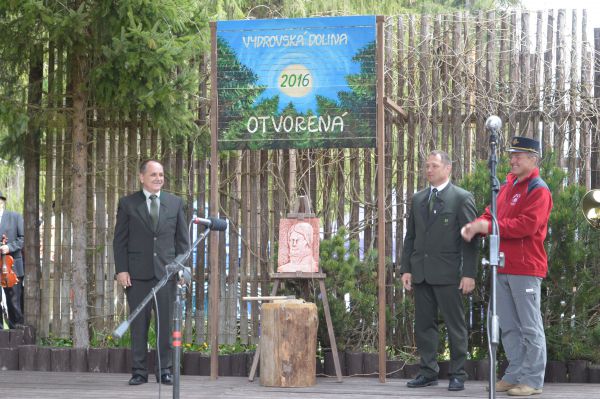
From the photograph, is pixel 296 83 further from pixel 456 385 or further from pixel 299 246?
pixel 456 385

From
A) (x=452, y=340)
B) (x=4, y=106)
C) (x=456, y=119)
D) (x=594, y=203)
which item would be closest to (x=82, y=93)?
(x=4, y=106)

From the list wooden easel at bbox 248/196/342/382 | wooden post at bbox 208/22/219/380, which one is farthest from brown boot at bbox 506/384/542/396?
wooden post at bbox 208/22/219/380

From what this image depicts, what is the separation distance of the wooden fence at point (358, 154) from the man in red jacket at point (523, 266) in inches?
56.3

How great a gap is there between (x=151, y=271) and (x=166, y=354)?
2.07 feet

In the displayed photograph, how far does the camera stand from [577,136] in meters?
8.14

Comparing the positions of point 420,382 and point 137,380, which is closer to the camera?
point 420,382

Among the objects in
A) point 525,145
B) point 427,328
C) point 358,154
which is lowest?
point 427,328

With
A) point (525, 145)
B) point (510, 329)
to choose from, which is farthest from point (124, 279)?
point (525, 145)

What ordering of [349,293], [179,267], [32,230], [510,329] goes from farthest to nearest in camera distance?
1. [32,230]
2. [349,293]
3. [510,329]
4. [179,267]

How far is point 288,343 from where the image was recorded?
7.08 meters

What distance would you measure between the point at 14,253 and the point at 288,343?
12.5 ft

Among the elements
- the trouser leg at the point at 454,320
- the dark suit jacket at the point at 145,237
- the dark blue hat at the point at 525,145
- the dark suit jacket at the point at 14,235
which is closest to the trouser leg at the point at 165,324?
the dark suit jacket at the point at 145,237

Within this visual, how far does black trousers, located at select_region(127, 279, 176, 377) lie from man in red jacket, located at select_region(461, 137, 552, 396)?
226 cm

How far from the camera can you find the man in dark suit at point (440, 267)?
22.9 ft
